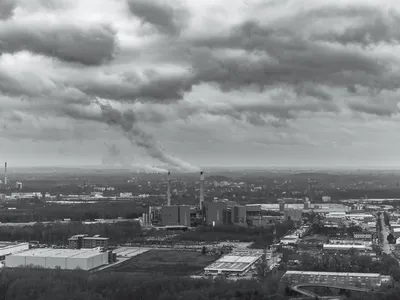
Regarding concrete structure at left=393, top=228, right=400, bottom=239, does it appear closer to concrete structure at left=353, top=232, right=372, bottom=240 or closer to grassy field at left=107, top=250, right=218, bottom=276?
Answer: concrete structure at left=353, top=232, right=372, bottom=240

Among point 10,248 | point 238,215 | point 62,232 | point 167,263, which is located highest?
point 238,215

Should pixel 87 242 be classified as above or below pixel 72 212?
below

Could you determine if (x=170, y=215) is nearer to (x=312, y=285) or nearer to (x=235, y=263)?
(x=235, y=263)

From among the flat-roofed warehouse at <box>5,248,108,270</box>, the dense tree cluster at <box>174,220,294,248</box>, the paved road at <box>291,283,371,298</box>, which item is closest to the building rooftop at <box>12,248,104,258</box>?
the flat-roofed warehouse at <box>5,248,108,270</box>

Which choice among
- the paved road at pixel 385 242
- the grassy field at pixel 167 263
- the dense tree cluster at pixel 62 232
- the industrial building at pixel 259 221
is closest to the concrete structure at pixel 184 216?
the dense tree cluster at pixel 62 232

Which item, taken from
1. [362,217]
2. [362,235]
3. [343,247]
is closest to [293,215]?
[362,217]

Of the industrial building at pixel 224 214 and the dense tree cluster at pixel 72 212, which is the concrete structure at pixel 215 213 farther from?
the dense tree cluster at pixel 72 212
